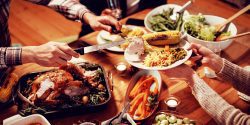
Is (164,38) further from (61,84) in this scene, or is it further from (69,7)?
(69,7)

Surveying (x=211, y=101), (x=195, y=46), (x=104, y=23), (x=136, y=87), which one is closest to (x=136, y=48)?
(x=136, y=87)

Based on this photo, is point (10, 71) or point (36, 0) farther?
point (36, 0)

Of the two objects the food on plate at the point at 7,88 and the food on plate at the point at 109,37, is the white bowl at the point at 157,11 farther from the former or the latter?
the food on plate at the point at 7,88

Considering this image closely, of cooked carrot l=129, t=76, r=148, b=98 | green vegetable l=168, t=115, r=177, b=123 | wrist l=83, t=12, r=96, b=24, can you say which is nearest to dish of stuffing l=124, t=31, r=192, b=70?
cooked carrot l=129, t=76, r=148, b=98

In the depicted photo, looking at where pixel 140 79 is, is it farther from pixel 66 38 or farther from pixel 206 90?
pixel 66 38

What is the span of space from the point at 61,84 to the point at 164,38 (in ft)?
2.47

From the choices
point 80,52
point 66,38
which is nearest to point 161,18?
point 80,52

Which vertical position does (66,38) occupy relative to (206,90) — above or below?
below

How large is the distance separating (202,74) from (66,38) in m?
2.42

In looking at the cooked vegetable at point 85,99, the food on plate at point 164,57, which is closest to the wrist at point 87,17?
the food on plate at point 164,57

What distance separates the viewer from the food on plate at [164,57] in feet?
6.20

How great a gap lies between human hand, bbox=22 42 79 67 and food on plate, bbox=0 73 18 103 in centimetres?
17

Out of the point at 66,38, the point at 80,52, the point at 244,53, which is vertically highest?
the point at 80,52

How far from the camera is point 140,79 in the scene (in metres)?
2.00
